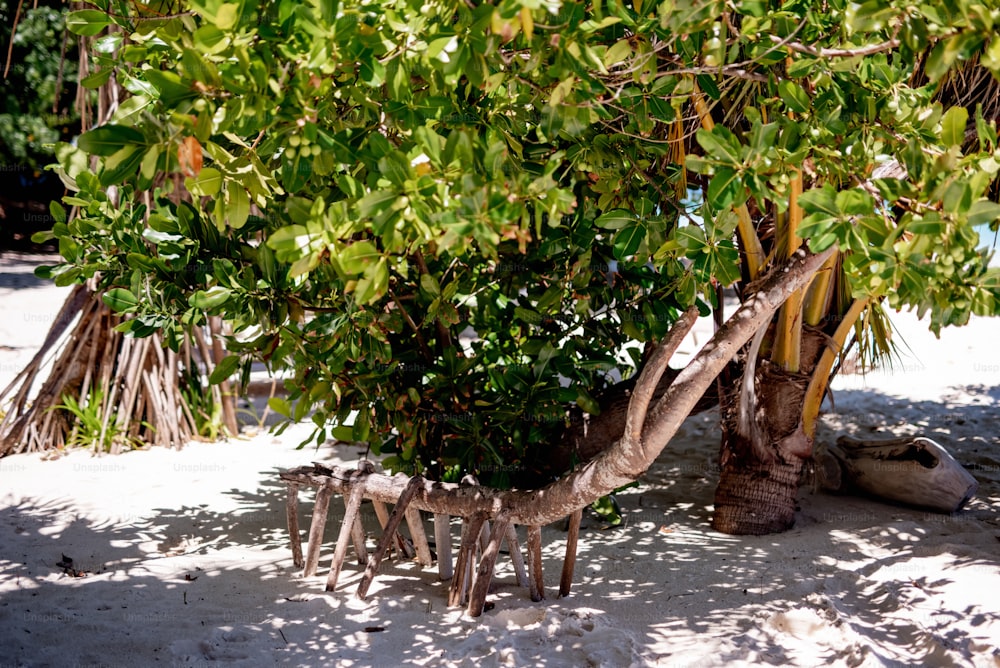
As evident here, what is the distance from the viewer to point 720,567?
3631mm

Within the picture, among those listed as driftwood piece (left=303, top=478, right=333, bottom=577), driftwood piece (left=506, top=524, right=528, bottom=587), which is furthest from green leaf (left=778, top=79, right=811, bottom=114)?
driftwood piece (left=303, top=478, right=333, bottom=577)

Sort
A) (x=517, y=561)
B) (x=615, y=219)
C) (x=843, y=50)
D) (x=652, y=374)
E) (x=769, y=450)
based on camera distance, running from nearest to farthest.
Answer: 1. (x=843, y=50)
2. (x=615, y=219)
3. (x=652, y=374)
4. (x=517, y=561)
5. (x=769, y=450)

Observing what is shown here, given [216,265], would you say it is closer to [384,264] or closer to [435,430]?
[384,264]

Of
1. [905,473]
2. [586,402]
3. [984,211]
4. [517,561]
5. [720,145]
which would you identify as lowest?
[517,561]

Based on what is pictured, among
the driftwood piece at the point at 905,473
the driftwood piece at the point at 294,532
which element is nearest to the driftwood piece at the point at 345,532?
the driftwood piece at the point at 294,532

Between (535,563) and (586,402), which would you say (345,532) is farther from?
(586,402)

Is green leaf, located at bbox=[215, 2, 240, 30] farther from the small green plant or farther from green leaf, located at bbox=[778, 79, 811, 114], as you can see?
the small green plant

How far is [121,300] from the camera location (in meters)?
3.02

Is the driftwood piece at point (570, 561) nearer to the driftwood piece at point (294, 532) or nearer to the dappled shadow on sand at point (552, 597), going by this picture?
the dappled shadow on sand at point (552, 597)

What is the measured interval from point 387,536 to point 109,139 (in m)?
2.00

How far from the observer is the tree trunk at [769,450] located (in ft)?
13.1

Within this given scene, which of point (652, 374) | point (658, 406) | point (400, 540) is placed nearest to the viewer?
point (652, 374)

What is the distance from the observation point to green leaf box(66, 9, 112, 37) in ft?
7.11

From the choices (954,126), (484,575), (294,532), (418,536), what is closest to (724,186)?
(954,126)
